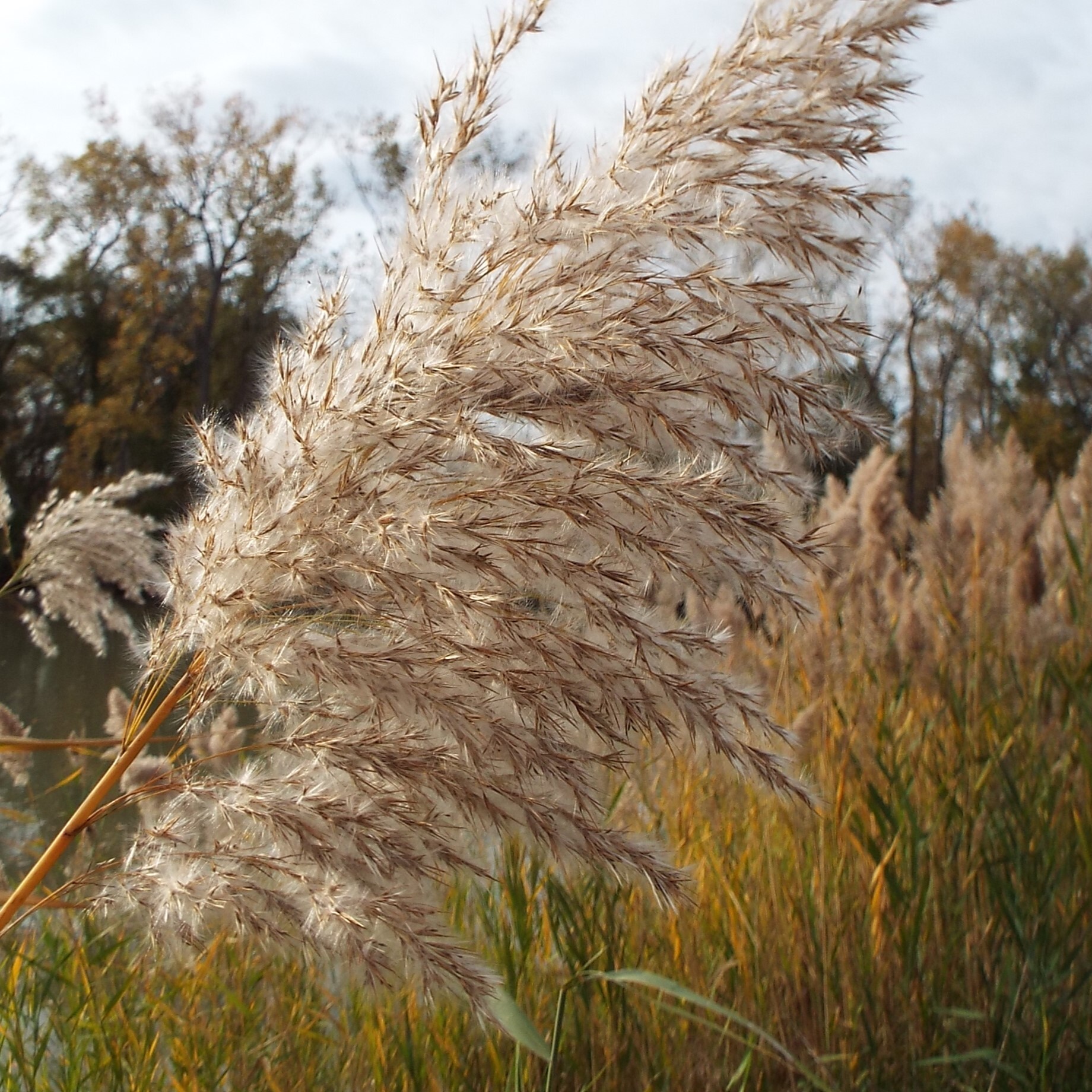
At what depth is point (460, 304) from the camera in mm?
1077

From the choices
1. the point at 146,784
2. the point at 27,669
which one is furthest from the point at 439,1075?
the point at 27,669

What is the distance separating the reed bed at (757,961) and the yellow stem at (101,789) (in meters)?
0.19

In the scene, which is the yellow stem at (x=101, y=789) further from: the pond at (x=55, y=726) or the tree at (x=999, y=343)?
the tree at (x=999, y=343)

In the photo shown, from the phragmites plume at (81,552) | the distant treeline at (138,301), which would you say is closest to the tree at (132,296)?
the distant treeline at (138,301)

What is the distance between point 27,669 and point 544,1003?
8.45 metres

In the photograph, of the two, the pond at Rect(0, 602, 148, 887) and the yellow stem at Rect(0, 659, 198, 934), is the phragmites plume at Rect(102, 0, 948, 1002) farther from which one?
the pond at Rect(0, 602, 148, 887)

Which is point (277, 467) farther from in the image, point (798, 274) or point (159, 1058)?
point (159, 1058)

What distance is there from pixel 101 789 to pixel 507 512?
1.78 ft

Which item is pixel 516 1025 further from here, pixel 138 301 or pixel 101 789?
pixel 138 301

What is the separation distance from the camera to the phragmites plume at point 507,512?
1010 mm

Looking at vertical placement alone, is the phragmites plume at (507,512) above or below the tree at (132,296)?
below

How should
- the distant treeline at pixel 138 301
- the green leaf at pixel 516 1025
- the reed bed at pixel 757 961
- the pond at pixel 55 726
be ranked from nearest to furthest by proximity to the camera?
the green leaf at pixel 516 1025
the reed bed at pixel 757 961
the pond at pixel 55 726
the distant treeline at pixel 138 301

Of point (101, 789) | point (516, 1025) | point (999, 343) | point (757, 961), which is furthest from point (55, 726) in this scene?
point (999, 343)

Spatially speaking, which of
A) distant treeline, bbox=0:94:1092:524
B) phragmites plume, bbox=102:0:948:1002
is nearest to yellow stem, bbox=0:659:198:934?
phragmites plume, bbox=102:0:948:1002
